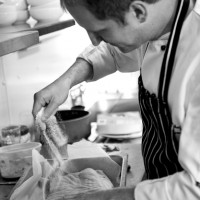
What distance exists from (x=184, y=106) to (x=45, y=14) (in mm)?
1012

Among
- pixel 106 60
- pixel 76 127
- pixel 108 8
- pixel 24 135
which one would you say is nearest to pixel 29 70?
pixel 76 127

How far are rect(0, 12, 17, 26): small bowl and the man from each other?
21.7 inches

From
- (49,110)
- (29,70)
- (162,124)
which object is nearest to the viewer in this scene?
(162,124)

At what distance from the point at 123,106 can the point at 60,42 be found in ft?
2.26

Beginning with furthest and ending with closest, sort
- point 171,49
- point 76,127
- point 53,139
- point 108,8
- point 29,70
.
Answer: point 29,70
point 76,127
point 53,139
point 171,49
point 108,8

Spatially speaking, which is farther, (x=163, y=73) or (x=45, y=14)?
(x=45, y=14)

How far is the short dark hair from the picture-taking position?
0.99 metres

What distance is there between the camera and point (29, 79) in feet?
7.88

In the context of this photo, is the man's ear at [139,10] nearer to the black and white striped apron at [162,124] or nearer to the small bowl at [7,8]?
the black and white striped apron at [162,124]

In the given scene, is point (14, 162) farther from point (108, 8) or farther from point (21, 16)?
point (108, 8)

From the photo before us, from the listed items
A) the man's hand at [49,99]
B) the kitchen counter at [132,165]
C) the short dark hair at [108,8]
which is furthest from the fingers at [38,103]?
the short dark hair at [108,8]

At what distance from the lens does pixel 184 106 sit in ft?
3.53

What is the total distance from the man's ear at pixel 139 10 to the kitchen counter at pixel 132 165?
2.67 feet

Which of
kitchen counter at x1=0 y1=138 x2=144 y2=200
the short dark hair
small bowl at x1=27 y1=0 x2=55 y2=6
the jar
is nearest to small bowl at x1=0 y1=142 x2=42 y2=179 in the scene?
kitchen counter at x1=0 y1=138 x2=144 y2=200
